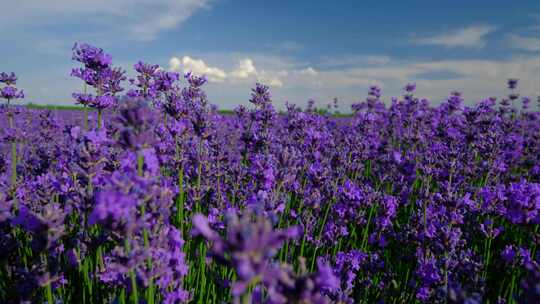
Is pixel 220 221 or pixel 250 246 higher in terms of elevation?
pixel 250 246

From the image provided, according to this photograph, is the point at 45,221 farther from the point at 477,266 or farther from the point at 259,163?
the point at 477,266

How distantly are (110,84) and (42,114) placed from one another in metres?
2.38

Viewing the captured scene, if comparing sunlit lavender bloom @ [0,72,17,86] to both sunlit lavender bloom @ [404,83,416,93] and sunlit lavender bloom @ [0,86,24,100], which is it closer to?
sunlit lavender bloom @ [0,86,24,100]

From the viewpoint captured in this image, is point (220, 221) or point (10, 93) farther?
point (10, 93)

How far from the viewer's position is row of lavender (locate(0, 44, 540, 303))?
140 centimetres

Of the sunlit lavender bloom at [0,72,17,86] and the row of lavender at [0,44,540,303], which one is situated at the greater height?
the sunlit lavender bloom at [0,72,17,86]

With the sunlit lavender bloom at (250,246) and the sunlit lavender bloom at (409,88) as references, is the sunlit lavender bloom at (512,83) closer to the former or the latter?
the sunlit lavender bloom at (409,88)

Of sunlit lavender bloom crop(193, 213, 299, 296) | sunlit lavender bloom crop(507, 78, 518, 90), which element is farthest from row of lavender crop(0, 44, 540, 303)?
sunlit lavender bloom crop(507, 78, 518, 90)

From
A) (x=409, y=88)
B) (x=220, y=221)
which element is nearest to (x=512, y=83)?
(x=409, y=88)

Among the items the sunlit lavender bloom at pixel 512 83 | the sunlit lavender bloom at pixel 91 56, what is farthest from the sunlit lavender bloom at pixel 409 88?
the sunlit lavender bloom at pixel 91 56

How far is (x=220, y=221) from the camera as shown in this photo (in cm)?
282

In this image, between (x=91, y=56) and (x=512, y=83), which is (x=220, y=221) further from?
(x=512, y=83)

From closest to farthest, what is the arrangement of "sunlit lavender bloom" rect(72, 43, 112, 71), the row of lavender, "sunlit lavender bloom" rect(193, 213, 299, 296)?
1. "sunlit lavender bloom" rect(193, 213, 299, 296)
2. the row of lavender
3. "sunlit lavender bloom" rect(72, 43, 112, 71)

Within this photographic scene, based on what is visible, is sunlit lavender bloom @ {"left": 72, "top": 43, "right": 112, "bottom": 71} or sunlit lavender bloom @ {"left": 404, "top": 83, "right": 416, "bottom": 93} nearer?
sunlit lavender bloom @ {"left": 72, "top": 43, "right": 112, "bottom": 71}
